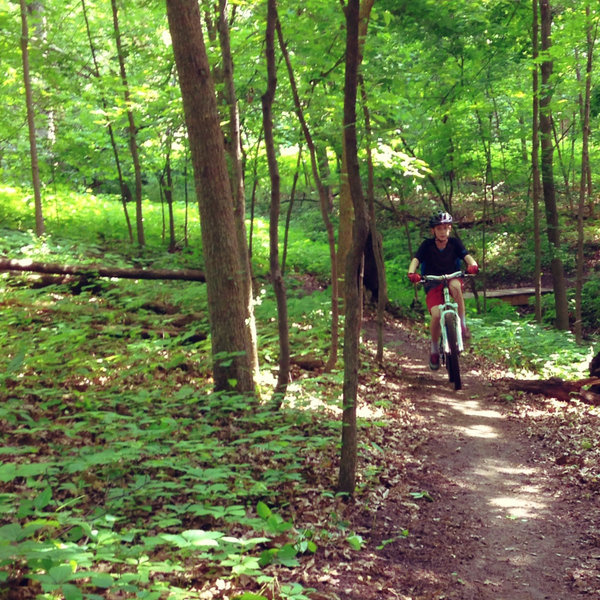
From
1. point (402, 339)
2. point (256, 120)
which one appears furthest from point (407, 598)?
point (402, 339)

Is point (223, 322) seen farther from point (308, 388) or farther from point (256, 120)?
point (256, 120)

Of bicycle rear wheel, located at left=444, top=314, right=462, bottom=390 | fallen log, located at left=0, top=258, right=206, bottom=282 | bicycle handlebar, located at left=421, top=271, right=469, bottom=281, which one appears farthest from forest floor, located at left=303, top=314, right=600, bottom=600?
fallen log, located at left=0, top=258, right=206, bottom=282

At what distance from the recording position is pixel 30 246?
11.8m

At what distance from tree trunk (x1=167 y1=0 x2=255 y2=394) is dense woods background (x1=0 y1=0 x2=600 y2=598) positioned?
2 centimetres

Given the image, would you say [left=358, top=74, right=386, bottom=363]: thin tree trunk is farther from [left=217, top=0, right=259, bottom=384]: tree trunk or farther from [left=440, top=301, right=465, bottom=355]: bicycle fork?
[left=217, top=0, right=259, bottom=384]: tree trunk

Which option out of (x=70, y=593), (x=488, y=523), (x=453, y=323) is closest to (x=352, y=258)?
(x=488, y=523)

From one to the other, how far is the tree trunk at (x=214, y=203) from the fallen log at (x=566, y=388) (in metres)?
4.09

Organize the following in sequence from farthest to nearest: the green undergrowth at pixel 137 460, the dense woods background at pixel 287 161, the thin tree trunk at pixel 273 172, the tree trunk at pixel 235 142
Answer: the tree trunk at pixel 235 142 < the dense woods background at pixel 287 161 < the thin tree trunk at pixel 273 172 < the green undergrowth at pixel 137 460

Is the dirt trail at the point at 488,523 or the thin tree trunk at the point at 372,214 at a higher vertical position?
the thin tree trunk at the point at 372,214

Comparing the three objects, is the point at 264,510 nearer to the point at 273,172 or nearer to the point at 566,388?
the point at 273,172

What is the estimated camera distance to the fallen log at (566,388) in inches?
308

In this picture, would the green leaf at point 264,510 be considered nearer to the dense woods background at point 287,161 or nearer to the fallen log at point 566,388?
the dense woods background at point 287,161

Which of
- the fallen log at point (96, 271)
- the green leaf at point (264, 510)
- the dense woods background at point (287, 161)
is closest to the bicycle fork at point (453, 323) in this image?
the dense woods background at point (287, 161)

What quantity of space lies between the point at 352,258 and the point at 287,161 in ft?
45.5
